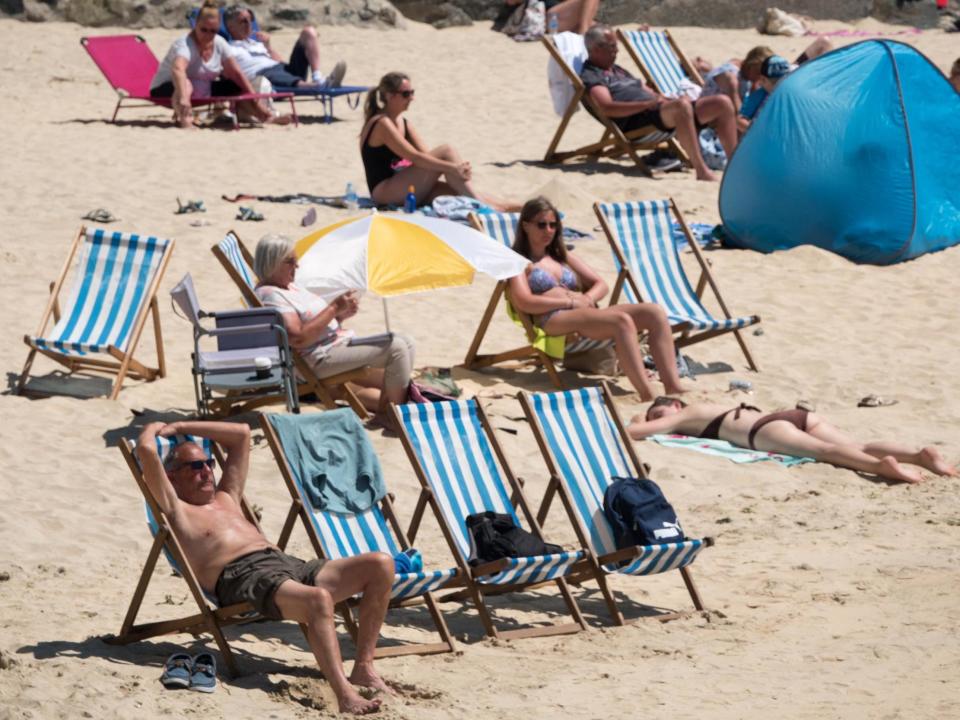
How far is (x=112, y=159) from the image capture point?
13.1 m

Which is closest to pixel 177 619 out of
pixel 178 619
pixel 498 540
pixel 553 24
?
pixel 178 619

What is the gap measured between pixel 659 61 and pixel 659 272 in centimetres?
527

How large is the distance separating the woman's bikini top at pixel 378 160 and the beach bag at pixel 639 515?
5.73 meters

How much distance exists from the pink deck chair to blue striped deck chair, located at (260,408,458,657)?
→ 898cm

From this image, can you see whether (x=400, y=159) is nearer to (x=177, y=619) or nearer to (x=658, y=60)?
(x=658, y=60)

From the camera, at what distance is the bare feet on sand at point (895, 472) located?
24.1 ft

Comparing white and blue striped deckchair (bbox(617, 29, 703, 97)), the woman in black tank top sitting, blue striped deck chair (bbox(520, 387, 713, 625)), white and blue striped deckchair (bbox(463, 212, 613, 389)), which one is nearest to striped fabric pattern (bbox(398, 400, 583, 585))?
blue striped deck chair (bbox(520, 387, 713, 625))

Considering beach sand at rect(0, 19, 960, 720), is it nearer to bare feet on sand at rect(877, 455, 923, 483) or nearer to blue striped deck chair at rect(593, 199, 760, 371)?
bare feet on sand at rect(877, 455, 923, 483)

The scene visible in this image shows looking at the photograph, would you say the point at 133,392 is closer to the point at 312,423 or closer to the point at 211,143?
the point at 312,423

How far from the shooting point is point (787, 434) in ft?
25.2

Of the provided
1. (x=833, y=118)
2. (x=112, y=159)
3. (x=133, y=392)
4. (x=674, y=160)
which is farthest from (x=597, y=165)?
(x=133, y=392)

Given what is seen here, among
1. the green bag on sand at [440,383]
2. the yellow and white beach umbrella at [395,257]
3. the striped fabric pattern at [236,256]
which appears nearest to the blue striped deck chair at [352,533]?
the yellow and white beach umbrella at [395,257]

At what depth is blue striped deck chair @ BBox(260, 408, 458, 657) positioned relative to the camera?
5.39 metres

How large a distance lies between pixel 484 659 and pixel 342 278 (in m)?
2.61
